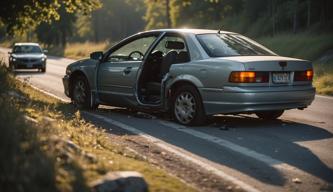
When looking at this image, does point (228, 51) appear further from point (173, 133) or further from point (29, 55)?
point (29, 55)

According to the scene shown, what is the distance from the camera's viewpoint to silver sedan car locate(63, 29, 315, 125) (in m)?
9.09

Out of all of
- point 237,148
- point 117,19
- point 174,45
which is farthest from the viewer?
point 117,19

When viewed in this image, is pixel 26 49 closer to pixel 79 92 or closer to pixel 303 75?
pixel 79 92

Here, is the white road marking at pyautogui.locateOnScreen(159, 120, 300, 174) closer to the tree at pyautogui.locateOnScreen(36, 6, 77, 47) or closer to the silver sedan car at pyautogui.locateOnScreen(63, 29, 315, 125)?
the silver sedan car at pyautogui.locateOnScreen(63, 29, 315, 125)

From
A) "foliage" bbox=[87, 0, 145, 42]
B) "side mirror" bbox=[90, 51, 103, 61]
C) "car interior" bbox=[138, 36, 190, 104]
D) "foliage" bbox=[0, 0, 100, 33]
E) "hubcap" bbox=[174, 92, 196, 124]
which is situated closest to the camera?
"hubcap" bbox=[174, 92, 196, 124]

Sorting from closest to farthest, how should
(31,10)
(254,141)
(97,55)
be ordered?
(254,141) < (97,55) < (31,10)

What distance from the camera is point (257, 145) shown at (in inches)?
315

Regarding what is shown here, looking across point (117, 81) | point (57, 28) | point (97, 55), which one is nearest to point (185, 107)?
point (117, 81)

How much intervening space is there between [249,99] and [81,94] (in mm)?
4253

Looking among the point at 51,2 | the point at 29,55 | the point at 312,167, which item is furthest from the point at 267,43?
the point at 312,167

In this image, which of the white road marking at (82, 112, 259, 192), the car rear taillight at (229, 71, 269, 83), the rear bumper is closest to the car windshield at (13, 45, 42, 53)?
the white road marking at (82, 112, 259, 192)

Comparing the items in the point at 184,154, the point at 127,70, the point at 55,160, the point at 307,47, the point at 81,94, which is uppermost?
the point at 127,70

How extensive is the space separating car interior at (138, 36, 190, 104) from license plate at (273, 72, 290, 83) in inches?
68.6

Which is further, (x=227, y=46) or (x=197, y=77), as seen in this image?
(x=227, y=46)
